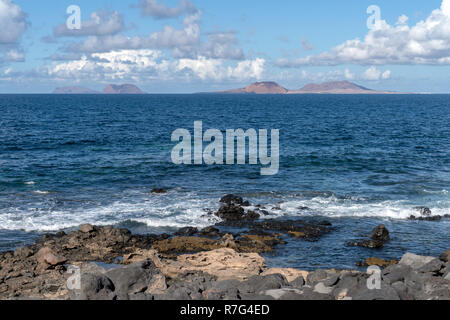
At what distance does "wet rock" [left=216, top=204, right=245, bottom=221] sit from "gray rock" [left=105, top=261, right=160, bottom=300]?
13.9 metres

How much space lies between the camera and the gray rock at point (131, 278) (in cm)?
1766

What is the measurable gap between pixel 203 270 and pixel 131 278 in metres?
4.64

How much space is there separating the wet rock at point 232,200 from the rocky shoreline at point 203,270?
160cm

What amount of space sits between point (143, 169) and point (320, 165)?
62.2 ft

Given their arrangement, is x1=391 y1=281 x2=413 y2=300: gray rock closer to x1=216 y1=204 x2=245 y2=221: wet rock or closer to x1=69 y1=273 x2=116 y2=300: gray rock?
x1=69 y1=273 x2=116 y2=300: gray rock

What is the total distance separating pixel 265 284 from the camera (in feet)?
57.5

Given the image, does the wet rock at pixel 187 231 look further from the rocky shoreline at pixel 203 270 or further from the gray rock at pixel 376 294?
the gray rock at pixel 376 294

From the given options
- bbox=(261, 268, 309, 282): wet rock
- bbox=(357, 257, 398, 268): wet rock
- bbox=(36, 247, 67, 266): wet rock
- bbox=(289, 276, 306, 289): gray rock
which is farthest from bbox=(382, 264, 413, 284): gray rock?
bbox=(36, 247, 67, 266): wet rock

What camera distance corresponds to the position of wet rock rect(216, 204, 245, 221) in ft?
107

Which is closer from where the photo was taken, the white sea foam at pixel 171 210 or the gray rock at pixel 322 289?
the gray rock at pixel 322 289

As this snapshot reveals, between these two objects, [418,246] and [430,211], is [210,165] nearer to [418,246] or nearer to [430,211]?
[430,211]

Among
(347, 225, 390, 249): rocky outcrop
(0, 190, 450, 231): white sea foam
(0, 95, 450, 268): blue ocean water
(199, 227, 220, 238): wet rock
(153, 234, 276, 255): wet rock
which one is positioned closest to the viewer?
(153, 234, 276, 255): wet rock

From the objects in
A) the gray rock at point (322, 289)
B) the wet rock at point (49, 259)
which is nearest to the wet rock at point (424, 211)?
the gray rock at point (322, 289)
